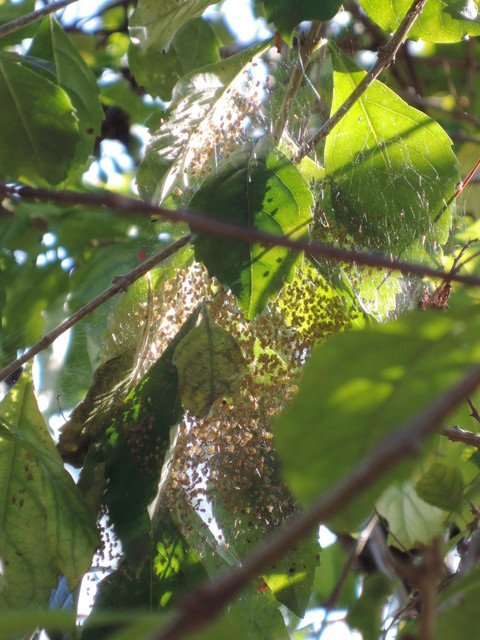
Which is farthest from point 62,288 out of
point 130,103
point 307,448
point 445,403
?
point 130,103

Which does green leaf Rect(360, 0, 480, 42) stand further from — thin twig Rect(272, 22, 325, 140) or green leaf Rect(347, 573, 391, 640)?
green leaf Rect(347, 573, 391, 640)

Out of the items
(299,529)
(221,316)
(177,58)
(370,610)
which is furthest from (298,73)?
(299,529)

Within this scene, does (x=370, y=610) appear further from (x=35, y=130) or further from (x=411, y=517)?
(x=35, y=130)

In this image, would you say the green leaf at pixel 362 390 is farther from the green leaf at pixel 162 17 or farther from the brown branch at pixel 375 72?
the green leaf at pixel 162 17

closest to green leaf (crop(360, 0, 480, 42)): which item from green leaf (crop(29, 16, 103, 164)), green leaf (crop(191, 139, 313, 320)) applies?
green leaf (crop(191, 139, 313, 320))

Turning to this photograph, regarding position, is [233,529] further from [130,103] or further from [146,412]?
[130,103]
